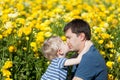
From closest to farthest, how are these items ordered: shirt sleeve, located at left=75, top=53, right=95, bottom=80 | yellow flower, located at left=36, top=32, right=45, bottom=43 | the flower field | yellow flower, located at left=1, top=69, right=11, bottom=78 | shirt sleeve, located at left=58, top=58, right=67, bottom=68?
shirt sleeve, located at left=75, top=53, right=95, bottom=80 → shirt sleeve, located at left=58, top=58, right=67, bottom=68 → yellow flower, located at left=1, top=69, right=11, bottom=78 → the flower field → yellow flower, located at left=36, top=32, right=45, bottom=43

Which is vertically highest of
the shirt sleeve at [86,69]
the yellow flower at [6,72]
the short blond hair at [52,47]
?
the short blond hair at [52,47]

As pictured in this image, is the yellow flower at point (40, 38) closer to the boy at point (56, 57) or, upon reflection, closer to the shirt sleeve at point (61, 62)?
the boy at point (56, 57)

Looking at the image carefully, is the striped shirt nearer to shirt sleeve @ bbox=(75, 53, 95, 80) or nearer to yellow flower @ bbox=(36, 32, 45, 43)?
shirt sleeve @ bbox=(75, 53, 95, 80)

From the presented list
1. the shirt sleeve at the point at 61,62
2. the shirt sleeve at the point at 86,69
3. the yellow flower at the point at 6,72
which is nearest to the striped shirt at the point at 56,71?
the shirt sleeve at the point at 61,62

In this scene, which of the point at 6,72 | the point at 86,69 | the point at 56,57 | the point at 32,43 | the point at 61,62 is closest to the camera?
the point at 86,69

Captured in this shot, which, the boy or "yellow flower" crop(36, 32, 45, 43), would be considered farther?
"yellow flower" crop(36, 32, 45, 43)

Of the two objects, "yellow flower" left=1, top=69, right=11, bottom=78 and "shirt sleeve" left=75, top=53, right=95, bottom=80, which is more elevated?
"shirt sleeve" left=75, top=53, right=95, bottom=80

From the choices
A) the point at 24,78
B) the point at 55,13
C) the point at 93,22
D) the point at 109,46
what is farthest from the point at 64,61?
the point at 55,13

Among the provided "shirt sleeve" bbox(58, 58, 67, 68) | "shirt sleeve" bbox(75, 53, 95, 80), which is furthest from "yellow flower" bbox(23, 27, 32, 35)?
"shirt sleeve" bbox(75, 53, 95, 80)

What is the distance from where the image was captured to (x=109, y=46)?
19.5 feet

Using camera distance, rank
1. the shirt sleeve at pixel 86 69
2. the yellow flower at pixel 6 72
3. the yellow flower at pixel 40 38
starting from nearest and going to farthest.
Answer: the shirt sleeve at pixel 86 69 → the yellow flower at pixel 6 72 → the yellow flower at pixel 40 38

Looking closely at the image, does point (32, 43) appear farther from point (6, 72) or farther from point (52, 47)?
point (52, 47)

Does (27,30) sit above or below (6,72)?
above

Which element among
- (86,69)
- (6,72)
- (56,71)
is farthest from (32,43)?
(86,69)
